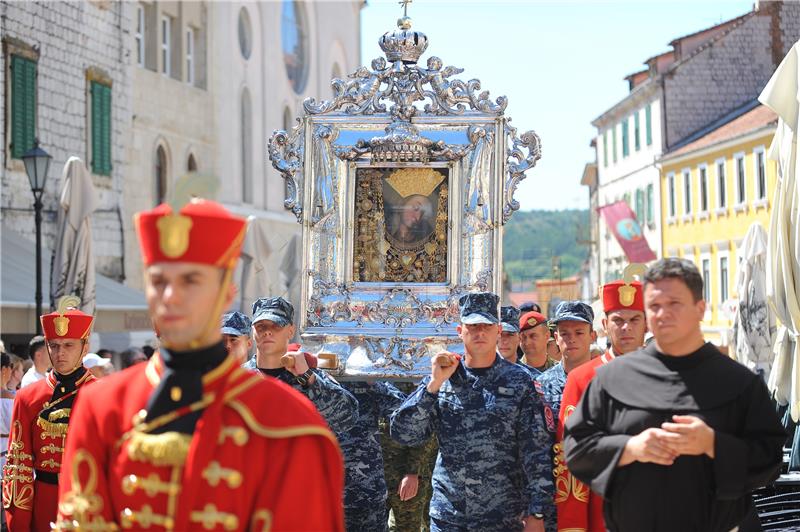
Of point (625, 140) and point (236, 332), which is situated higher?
point (625, 140)

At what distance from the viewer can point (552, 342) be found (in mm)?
12266

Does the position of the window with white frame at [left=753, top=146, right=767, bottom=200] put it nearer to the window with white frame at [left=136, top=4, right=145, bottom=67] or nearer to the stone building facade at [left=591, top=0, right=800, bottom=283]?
the stone building facade at [left=591, top=0, right=800, bottom=283]

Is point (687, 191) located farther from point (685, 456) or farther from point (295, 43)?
point (685, 456)

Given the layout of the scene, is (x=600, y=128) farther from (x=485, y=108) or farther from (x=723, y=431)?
(x=723, y=431)

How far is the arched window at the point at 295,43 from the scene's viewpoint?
137 ft

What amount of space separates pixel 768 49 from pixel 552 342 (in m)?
37.0

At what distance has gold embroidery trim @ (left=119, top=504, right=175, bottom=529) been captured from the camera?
14.4 ft

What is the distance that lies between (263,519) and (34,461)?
426cm

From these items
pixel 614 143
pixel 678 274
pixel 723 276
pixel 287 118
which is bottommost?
pixel 678 274

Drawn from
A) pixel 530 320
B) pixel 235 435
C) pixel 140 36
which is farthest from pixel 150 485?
pixel 140 36

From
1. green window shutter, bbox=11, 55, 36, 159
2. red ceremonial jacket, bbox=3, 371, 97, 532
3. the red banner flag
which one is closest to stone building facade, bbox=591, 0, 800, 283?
the red banner flag

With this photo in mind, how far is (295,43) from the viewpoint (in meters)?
43.1

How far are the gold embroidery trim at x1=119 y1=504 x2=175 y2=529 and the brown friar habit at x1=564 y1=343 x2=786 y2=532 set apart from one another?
195cm

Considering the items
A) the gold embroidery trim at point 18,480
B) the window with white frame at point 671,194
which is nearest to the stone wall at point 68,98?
the gold embroidery trim at point 18,480
